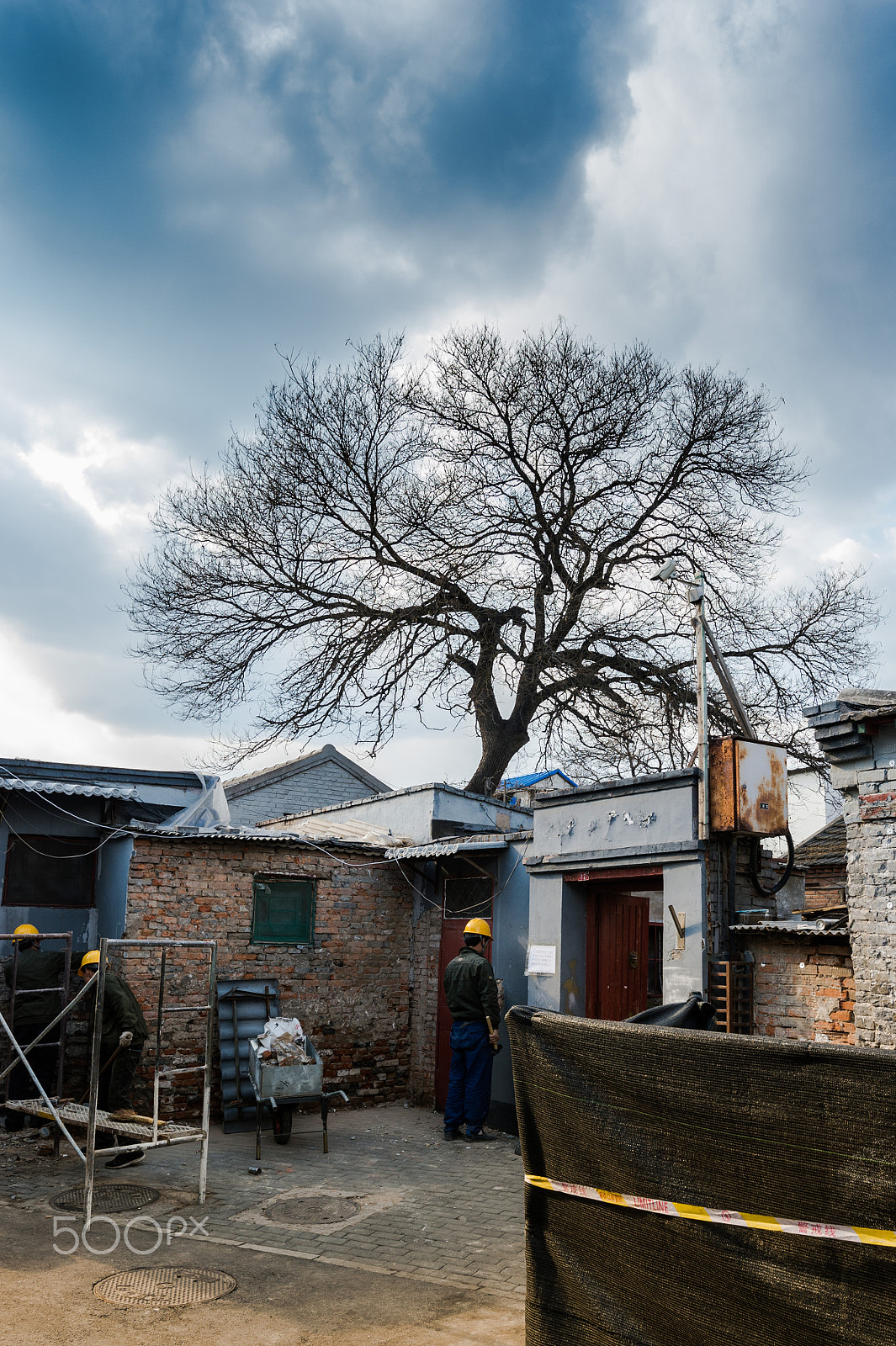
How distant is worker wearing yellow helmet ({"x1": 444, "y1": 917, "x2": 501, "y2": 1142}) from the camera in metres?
10.2

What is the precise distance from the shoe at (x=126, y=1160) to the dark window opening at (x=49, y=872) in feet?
12.2

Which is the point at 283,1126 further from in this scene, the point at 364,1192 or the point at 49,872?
the point at 49,872

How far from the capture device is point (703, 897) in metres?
8.70

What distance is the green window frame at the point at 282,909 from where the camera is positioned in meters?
11.7

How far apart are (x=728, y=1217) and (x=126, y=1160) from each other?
7371mm

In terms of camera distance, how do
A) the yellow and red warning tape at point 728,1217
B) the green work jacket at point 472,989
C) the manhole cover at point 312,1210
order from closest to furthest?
the yellow and red warning tape at point 728,1217 < the manhole cover at point 312,1210 < the green work jacket at point 472,989

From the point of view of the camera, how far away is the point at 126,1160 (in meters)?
8.52

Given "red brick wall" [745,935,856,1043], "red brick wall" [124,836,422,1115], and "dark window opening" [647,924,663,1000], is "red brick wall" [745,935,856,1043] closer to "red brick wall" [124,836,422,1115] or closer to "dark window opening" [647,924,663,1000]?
"red brick wall" [124,836,422,1115]

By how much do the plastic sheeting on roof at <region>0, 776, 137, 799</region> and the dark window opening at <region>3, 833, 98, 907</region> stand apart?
0.66m

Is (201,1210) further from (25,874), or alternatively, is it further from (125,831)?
(25,874)

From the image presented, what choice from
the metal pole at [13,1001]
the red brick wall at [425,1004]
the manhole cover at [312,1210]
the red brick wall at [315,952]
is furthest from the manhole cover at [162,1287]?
the red brick wall at [425,1004]

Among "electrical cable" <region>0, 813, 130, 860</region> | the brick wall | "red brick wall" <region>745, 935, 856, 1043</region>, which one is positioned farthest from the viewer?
"electrical cable" <region>0, 813, 130, 860</region>

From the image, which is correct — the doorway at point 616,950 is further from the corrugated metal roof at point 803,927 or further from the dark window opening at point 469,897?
the corrugated metal roof at point 803,927

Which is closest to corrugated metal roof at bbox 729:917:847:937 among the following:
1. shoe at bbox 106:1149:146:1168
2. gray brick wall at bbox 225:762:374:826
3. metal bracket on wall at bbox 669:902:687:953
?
metal bracket on wall at bbox 669:902:687:953
